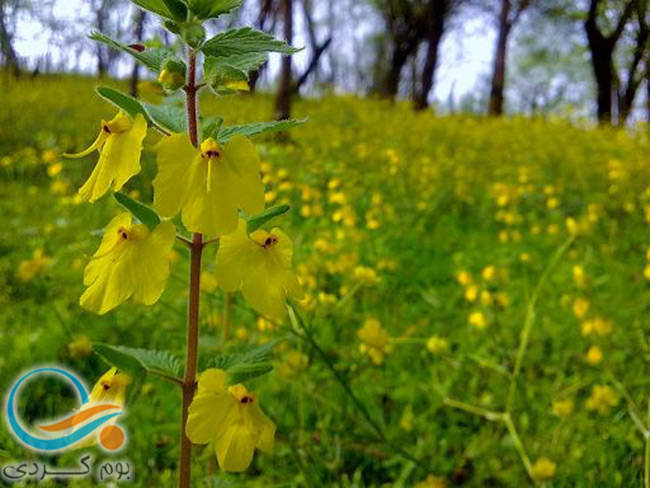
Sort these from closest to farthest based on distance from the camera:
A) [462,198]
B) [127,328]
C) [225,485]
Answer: [225,485], [127,328], [462,198]

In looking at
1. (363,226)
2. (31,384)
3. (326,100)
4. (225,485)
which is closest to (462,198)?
(363,226)

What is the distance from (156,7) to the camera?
61 centimetres

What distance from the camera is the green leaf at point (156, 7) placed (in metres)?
0.60

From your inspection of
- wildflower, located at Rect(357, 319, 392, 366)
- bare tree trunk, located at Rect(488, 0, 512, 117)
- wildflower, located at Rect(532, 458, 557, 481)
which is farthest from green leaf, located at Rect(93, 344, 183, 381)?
bare tree trunk, located at Rect(488, 0, 512, 117)

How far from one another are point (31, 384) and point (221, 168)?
1.34 m

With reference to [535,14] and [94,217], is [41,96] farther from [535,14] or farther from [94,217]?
[535,14]

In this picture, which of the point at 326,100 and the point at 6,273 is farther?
the point at 326,100

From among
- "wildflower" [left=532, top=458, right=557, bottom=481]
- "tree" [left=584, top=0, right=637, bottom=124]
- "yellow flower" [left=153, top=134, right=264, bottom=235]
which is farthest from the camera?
"tree" [left=584, top=0, right=637, bottom=124]

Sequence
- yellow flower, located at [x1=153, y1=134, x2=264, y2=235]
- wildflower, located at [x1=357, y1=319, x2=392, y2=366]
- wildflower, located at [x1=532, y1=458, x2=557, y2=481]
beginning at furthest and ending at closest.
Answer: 1. wildflower, located at [x1=357, y1=319, x2=392, y2=366]
2. wildflower, located at [x1=532, y1=458, x2=557, y2=481]
3. yellow flower, located at [x1=153, y1=134, x2=264, y2=235]

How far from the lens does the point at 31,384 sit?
1650 millimetres

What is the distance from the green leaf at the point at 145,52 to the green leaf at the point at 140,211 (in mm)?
145

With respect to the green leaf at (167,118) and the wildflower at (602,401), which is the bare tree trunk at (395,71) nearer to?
the wildflower at (602,401)

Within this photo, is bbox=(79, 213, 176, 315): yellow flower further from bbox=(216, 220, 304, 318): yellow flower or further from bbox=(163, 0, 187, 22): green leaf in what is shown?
bbox=(163, 0, 187, 22): green leaf

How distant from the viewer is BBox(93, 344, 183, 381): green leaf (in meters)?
0.66
